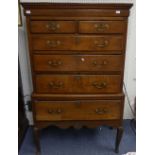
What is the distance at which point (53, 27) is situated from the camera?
5.03ft

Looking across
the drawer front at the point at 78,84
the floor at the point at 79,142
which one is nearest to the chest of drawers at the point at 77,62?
the drawer front at the point at 78,84

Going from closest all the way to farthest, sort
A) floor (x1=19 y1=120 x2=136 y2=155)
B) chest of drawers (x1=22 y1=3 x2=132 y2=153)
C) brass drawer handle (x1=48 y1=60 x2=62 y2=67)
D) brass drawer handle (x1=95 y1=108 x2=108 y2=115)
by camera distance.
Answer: chest of drawers (x1=22 y1=3 x2=132 y2=153)
brass drawer handle (x1=48 y1=60 x2=62 y2=67)
brass drawer handle (x1=95 y1=108 x2=108 y2=115)
floor (x1=19 y1=120 x2=136 y2=155)

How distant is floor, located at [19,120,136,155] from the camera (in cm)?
192

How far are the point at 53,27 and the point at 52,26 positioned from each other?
10 mm

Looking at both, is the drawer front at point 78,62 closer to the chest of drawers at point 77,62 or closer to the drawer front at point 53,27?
the chest of drawers at point 77,62

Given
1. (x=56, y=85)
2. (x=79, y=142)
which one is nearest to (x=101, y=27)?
(x=56, y=85)

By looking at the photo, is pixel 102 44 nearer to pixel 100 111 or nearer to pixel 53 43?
pixel 53 43

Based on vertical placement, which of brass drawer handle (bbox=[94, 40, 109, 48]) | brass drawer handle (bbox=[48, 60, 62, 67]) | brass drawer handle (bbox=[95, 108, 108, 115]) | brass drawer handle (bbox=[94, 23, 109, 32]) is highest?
brass drawer handle (bbox=[94, 23, 109, 32])

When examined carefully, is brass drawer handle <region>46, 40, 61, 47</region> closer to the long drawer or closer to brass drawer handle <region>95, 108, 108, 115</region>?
the long drawer

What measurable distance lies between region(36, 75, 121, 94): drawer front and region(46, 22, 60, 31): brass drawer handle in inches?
14.9

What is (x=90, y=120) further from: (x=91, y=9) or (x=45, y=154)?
(x=91, y=9)

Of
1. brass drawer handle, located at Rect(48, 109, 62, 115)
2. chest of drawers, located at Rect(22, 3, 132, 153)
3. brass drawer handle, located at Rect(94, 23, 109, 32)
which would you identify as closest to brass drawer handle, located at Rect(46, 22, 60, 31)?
chest of drawers, located at Rect(22, 3, 132, 153)
